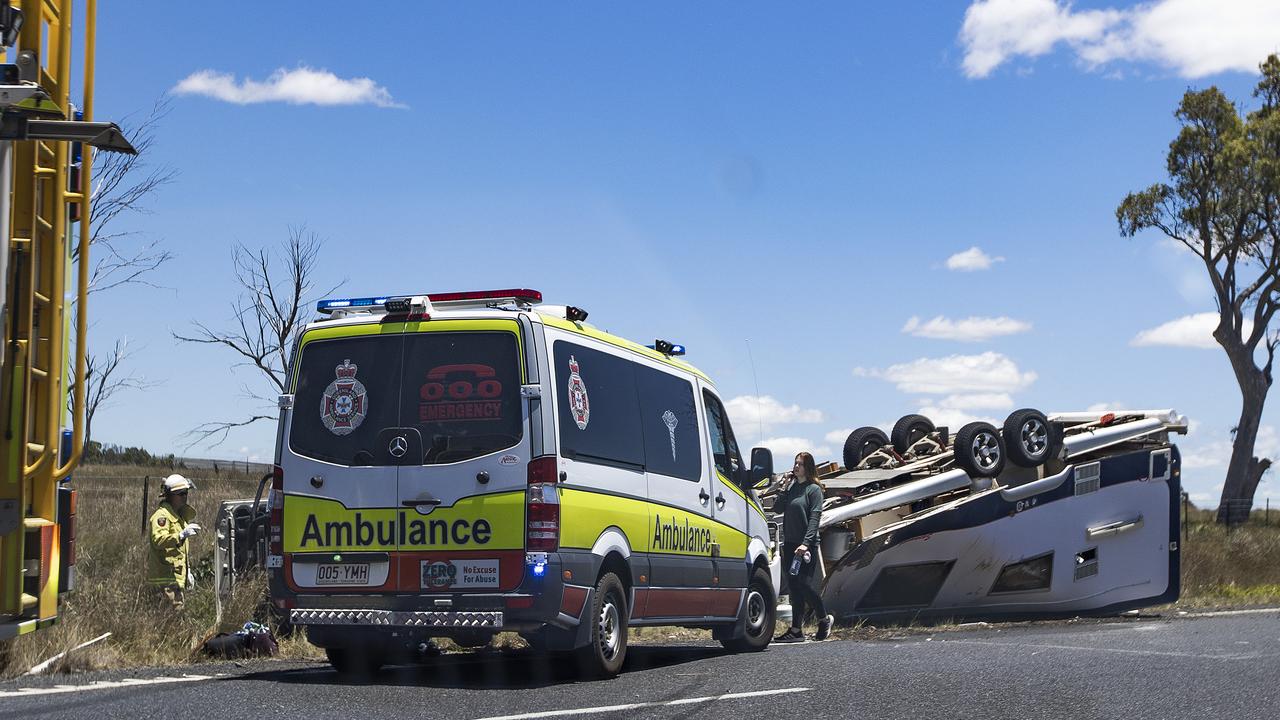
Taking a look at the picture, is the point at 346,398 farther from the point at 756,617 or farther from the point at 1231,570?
the point at 1231,570

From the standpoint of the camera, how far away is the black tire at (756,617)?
38.9ft

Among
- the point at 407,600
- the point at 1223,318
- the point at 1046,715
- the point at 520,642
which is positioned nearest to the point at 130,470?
the point at 1223,318

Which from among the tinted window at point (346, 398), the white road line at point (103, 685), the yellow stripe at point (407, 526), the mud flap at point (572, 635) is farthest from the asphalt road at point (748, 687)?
the tinted window at point (346, 398)

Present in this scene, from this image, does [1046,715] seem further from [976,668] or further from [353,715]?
[353,715]

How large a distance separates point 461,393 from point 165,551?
4.07 metres

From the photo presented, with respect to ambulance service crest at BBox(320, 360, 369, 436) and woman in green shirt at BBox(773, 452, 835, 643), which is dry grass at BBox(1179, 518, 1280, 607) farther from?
ambulance service crest at BBox(320, 360, 369, 436)

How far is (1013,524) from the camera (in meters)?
15.0

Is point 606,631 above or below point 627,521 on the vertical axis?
below

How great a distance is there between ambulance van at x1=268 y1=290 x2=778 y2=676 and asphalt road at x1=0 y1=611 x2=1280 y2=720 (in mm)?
447

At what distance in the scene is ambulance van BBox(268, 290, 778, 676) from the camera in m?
8.79

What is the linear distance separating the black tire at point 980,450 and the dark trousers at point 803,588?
2332mm

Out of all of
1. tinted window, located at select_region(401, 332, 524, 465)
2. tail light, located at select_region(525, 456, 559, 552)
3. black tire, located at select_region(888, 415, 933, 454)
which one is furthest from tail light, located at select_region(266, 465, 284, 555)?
black tire, located at select_region(888, 415, 933, 454)

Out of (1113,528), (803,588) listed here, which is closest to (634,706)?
(803,588)

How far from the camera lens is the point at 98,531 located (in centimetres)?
2058
